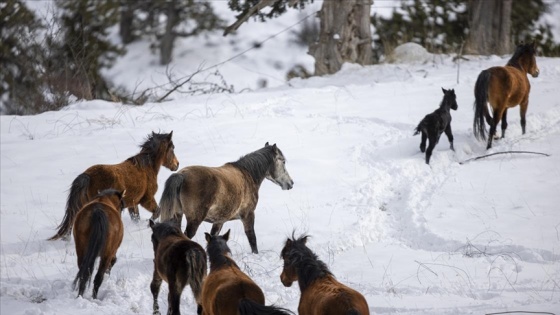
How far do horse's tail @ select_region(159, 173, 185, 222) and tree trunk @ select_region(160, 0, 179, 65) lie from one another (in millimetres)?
22199

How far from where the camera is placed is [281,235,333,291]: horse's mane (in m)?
5.43

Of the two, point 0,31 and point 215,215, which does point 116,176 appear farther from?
point 0,31

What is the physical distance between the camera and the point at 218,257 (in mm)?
5660

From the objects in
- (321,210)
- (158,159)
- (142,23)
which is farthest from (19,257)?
(142,23)

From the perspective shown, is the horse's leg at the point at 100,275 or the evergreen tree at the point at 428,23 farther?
the evergreen tree at the point at 428,23

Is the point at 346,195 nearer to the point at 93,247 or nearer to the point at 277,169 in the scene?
the point at 277,169

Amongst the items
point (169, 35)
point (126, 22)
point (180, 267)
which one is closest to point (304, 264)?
point (180, 267)

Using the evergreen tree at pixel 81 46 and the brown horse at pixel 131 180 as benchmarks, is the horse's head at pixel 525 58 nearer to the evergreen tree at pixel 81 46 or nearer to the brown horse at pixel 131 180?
the brown horse at pixel 131 180

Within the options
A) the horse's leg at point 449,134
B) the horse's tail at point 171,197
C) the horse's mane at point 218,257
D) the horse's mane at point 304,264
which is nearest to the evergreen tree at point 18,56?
the horse's leg at point 449,134

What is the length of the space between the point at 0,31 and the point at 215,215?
13.1m

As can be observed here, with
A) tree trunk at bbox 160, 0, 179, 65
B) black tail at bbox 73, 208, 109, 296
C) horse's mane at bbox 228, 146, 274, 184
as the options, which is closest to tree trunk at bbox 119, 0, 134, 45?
tree trunk at bbox 160, 0, 179, 65

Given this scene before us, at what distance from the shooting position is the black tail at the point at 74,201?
7555 mm

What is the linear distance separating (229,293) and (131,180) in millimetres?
3475

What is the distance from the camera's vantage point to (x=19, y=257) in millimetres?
7465
